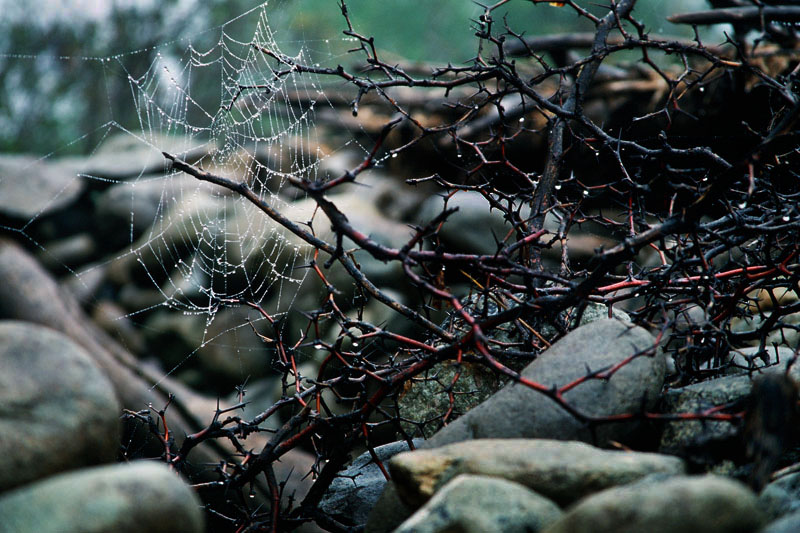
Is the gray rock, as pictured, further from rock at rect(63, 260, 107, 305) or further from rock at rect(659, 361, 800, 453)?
rock at rect(63, 260, 107, 305)

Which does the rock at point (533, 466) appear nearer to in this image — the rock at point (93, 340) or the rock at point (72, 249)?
the rock at point (93, 340)

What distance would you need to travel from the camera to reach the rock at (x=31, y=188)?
6.37 metres

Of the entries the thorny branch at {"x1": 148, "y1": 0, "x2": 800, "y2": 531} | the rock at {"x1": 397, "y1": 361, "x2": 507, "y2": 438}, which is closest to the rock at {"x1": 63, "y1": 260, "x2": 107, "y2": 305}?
the thorny branch at {"x1": 148, "y1": 0, "x2": 800, "y2": 531}

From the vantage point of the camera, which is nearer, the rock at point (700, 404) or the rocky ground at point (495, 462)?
the rocky ground at point (495, 462)

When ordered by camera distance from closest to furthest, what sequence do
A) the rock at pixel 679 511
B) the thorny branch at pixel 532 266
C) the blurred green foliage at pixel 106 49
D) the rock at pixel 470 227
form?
1. the rock at pixel 679 511
2. the thorny branch at pixel 532 266
3. the rock at pixel 470 227
4. the blurred green foliage at pixel 106 49

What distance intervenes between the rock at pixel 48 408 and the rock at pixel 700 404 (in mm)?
1117

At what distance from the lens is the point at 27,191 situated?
6.58 m

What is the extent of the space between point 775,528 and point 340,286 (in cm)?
422

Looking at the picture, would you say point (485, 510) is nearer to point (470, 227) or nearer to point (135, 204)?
point (470, 227)

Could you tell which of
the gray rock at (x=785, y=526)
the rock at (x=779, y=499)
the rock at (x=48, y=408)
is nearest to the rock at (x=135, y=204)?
the rock at (x=48, y=408)

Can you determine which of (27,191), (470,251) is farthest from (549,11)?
(27,191)

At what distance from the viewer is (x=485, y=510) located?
1094 millimetres

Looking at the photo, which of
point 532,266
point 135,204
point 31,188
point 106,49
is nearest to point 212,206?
point 135,204

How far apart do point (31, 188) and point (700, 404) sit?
23.0ft
